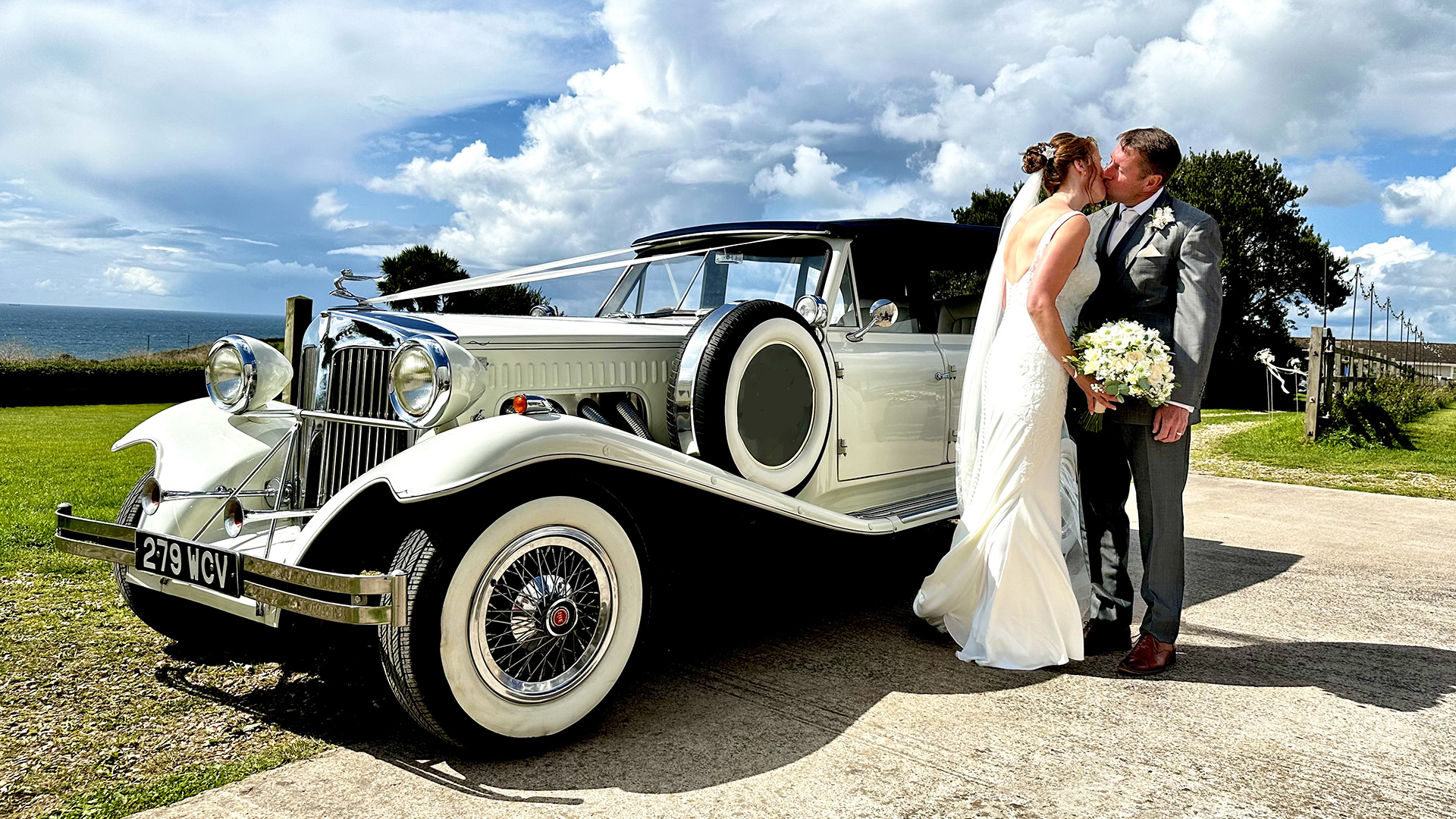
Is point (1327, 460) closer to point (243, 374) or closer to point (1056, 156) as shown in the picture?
point (1056, 156)

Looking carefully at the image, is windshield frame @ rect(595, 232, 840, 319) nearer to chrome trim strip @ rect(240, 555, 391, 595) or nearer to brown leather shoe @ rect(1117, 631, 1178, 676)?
brown leather shoe @ rect(1117, 631, 1178, 676)

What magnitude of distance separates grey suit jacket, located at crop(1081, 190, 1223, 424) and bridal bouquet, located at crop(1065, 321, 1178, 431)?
98mm

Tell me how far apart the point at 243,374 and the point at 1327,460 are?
38.9ft

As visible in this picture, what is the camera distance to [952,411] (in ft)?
18.6

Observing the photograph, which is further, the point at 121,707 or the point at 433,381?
the point at 121,707

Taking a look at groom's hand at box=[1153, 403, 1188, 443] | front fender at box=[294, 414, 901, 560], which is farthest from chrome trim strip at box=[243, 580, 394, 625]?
groom's hand at box=[1153, 403, 1188, 443]

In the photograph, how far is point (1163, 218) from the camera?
400cm

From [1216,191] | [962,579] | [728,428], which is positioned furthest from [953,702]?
→ [1216,191]

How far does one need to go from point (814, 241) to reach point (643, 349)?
1286 millimetres

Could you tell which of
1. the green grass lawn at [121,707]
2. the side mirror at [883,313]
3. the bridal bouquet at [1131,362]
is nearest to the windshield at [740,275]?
the side mirror at [883,313]

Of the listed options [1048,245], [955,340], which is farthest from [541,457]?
[955,340]

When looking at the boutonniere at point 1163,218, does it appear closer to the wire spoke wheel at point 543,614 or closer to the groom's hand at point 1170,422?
the groom's hand at point 1170,422

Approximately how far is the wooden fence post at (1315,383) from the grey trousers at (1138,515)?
947 cm

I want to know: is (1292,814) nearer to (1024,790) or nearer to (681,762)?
(1024,790)
